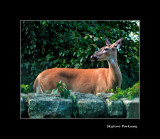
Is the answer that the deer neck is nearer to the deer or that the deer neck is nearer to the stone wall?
the deer

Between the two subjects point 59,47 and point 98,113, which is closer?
point 98,113

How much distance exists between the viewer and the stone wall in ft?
16.5

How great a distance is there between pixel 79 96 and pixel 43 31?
234 centimetres

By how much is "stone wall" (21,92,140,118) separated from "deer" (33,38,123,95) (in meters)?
1.62

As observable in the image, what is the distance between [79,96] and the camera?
5.36 meters

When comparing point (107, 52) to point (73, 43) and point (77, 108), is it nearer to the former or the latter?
point (73, 43)

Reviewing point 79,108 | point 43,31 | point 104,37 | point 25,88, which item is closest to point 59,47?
point 43,31

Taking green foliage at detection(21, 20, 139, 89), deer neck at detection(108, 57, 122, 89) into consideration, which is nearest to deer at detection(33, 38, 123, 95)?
deer neck at detection(108, 57, 122, 89)

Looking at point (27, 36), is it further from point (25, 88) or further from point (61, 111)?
point (61, 111)

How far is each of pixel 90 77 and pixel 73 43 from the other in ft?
4.30

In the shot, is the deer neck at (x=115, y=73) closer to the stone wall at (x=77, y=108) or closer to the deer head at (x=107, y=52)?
the deer head at (x=107, y=52)

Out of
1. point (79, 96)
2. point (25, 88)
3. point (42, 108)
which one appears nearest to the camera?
point (42, 108)

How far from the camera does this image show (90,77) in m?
7.68

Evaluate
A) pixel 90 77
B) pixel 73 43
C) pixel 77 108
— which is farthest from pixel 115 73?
pixel 77 108
